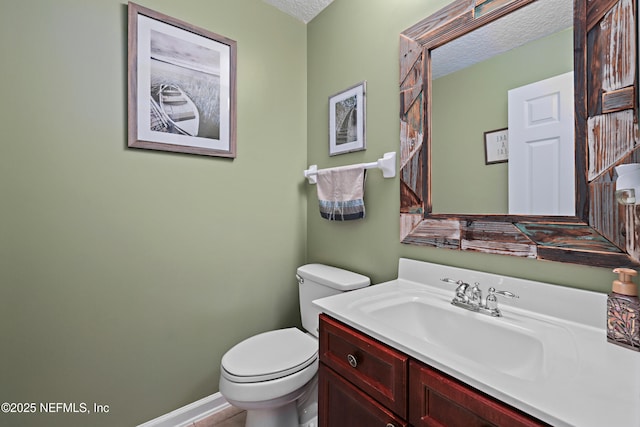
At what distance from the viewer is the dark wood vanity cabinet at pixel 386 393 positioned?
0.59m

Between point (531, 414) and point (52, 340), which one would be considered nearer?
point (531, 414)

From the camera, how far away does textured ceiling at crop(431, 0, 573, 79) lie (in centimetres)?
89

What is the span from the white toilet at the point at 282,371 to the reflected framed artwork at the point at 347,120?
27.4 inches

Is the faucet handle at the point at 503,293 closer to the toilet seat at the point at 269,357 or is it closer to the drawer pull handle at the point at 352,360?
the drawer pull handle at the point at 352,360

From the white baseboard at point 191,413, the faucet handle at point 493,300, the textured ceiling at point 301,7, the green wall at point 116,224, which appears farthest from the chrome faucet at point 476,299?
the textured ceiling at point 301,7

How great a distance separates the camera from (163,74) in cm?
138

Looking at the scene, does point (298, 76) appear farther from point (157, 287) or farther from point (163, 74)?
point (157, 287)

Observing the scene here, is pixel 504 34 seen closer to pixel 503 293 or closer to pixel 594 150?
pixel 594 150

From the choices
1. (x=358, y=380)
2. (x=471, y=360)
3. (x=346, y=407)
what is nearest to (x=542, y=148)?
(x=471, y=360)

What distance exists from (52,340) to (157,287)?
410mm

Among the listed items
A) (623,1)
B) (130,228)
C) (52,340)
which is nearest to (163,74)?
(130,228)

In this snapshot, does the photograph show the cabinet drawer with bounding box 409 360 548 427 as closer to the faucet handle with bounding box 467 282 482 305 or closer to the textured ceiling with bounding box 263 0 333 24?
the faucet handle with bounding box 467 282 482 305

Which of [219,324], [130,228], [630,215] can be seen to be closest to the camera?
[630,215]

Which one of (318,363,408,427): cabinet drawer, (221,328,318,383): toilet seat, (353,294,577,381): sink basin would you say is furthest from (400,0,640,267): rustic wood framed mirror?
(221,328,318,383): toilet seat
